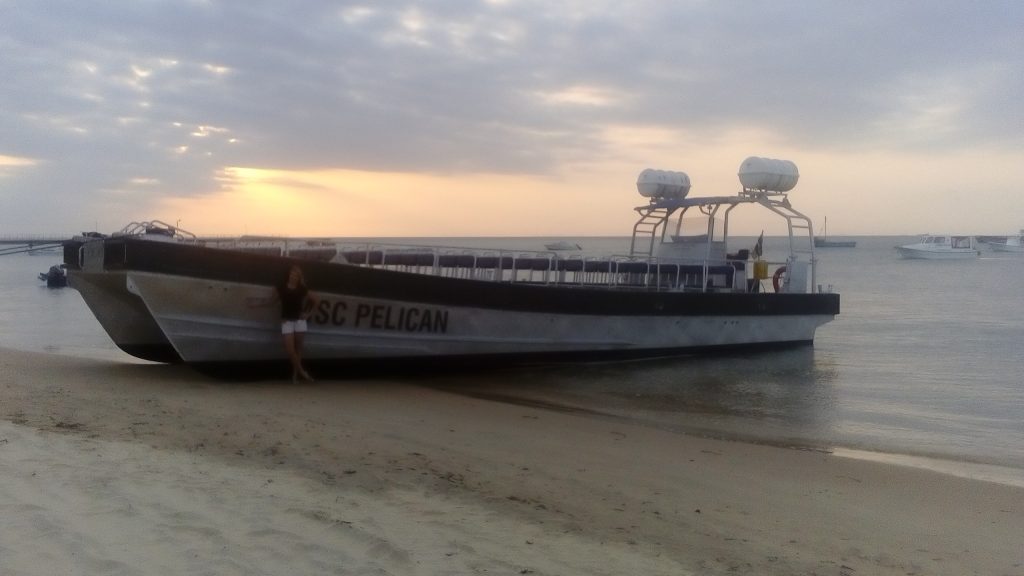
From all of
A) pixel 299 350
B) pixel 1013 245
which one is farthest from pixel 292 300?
pixel 1013 245

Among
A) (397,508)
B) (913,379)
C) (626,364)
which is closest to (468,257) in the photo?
(626,364)

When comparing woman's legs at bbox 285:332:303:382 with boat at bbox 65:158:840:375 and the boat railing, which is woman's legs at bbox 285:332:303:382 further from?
the boat railing

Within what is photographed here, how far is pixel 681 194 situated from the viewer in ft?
63.0

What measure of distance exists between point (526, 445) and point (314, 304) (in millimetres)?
4402

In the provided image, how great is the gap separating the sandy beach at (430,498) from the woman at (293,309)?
4.53 feet

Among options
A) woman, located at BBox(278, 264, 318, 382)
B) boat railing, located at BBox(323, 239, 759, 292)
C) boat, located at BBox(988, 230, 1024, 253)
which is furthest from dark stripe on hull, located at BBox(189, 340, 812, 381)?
boat, located at BBox(988, 230, 1024, 253)

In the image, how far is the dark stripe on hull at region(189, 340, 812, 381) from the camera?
11.2 metres

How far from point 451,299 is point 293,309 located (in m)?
2.57

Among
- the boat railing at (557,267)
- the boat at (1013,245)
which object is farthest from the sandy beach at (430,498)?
the boat at (1013,245)

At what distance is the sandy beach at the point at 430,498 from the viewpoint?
13.8ft

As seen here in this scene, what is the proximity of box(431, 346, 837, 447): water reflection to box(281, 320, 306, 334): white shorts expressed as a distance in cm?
248

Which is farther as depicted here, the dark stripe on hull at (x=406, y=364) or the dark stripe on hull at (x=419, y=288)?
the dark stripe on hull at (x=406, y=364)

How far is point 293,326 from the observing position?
10.7 meters

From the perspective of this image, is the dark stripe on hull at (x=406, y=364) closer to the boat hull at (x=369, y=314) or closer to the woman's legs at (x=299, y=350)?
the boat hull at (x=369, y=314)
